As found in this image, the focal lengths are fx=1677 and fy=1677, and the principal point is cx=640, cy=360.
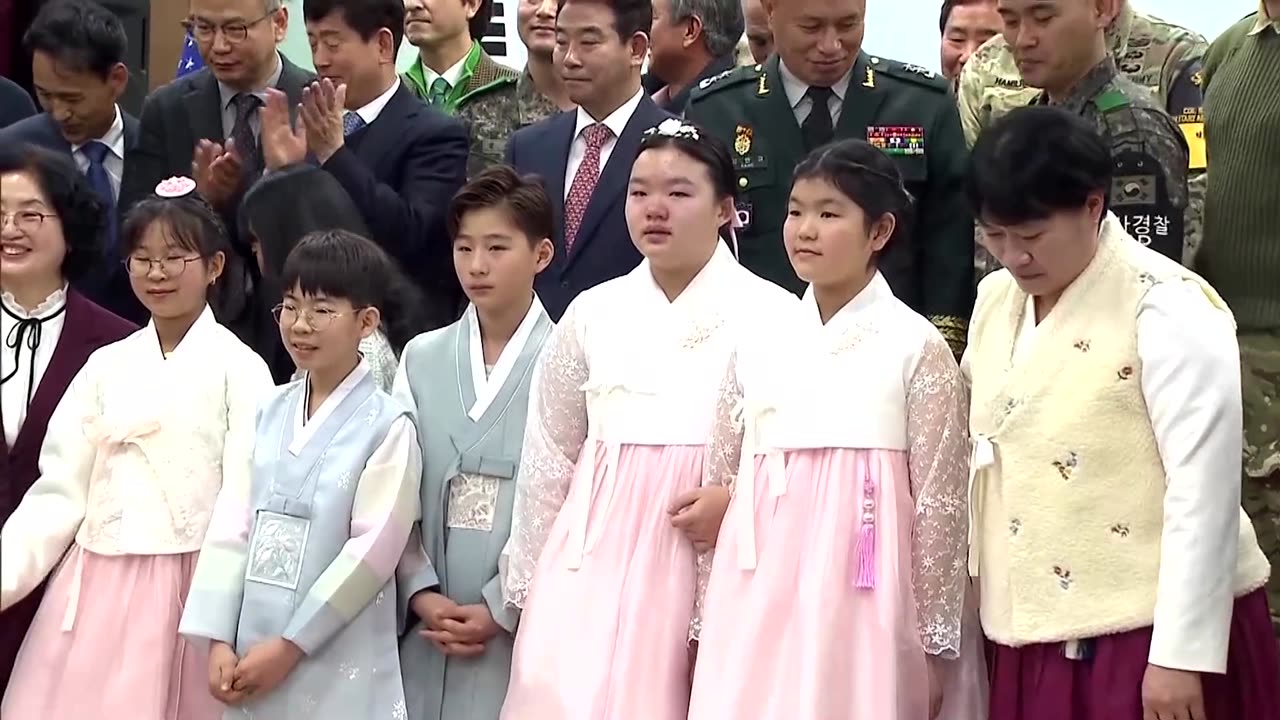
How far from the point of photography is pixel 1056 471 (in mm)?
2408

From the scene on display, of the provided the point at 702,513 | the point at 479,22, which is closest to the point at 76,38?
the point at 479,22

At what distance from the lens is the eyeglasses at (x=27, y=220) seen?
10.6 feet

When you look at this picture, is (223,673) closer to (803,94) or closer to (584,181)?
(584,181)

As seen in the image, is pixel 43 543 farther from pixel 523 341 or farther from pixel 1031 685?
pixel 1031 685

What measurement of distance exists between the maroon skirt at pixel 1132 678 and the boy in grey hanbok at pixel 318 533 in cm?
112

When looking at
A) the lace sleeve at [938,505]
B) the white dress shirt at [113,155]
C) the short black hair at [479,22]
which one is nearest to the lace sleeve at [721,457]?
the lace sleeve at [938,505]

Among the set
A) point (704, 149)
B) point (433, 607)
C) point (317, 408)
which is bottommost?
point (433, 607)

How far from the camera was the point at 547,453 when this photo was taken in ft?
9.46

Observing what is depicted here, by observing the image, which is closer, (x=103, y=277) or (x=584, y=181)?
(x=584, y=181)

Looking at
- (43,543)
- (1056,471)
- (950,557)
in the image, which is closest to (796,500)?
(950,557)

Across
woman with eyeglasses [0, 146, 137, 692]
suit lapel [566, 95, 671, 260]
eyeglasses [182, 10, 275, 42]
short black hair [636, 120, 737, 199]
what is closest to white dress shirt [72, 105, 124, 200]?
eyeglasses [182, 10, 275, 42]

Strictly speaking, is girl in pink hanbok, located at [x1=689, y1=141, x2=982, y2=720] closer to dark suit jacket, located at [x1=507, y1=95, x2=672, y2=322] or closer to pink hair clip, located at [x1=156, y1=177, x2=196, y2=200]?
dark suit jacket, located at [x1=507, y1=95, x2=672, y2=322]

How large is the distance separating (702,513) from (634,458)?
0.60 ft

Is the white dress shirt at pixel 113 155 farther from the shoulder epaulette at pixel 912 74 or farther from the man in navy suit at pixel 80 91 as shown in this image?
the shoulder epaulette at pixel 912 74
